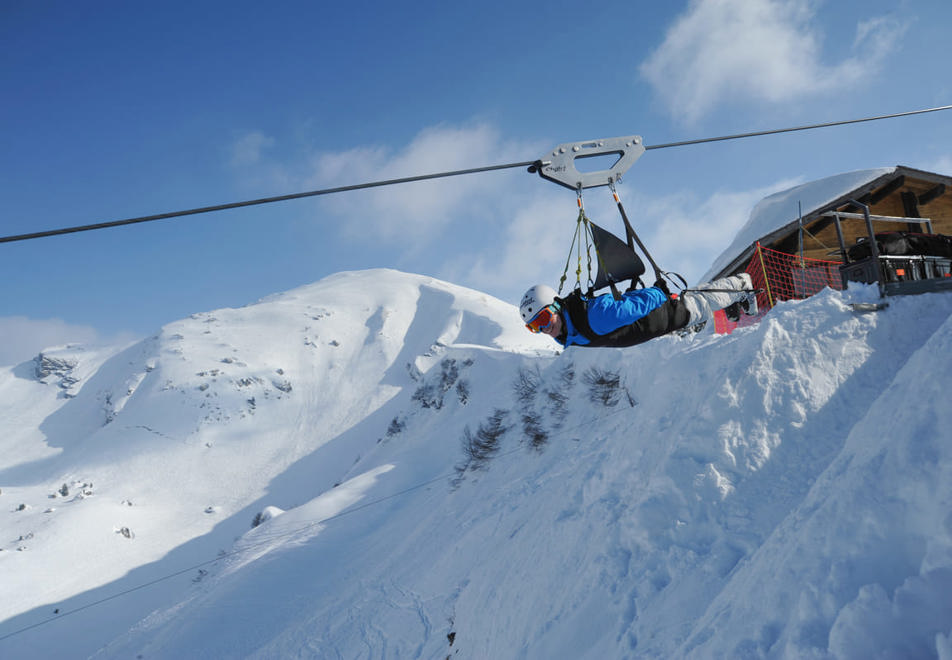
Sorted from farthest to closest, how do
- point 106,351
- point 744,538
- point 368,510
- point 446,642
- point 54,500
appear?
point 106,351 → point 54,500 → point 368,510 → point 446,642 → point 744,538

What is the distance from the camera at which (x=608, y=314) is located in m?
5.96

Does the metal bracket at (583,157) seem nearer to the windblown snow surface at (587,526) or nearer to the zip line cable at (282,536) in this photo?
the windblown snow surface at (587,526)

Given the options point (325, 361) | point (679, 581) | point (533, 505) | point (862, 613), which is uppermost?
point (325, 361)

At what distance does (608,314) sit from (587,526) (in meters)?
3.74

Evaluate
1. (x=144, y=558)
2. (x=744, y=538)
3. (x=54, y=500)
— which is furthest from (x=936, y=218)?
(x=54, y=500)

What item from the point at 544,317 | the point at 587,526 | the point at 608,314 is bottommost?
the point at 587,526

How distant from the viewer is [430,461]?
3078 centimetres

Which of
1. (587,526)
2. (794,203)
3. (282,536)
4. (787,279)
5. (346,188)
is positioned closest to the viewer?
(346,188)

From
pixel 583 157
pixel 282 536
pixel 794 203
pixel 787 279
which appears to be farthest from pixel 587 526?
pixel 282 536

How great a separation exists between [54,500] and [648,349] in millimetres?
63685

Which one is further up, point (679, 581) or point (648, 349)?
point (648, 349)

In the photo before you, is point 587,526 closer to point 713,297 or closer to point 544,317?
point 544,317

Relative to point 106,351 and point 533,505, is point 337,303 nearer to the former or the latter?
point 106,351

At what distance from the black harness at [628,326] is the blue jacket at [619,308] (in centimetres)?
5
